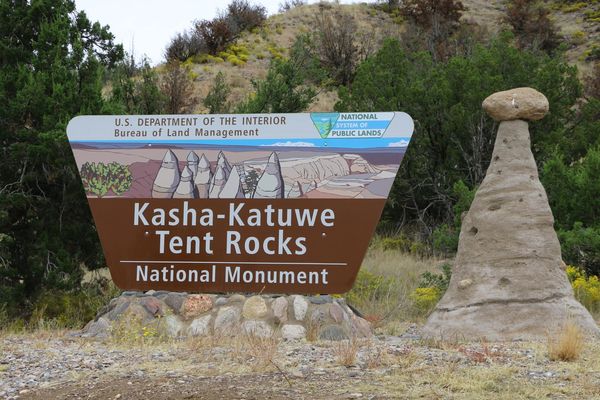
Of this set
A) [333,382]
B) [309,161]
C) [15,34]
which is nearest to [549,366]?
[333,382]

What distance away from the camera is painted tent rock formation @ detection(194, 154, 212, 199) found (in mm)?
8711

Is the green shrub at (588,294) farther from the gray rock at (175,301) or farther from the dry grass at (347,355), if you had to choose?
the gray rock at (175,301)

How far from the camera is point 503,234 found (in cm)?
859

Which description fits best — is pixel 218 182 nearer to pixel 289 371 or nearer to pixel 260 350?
pixel 260 350

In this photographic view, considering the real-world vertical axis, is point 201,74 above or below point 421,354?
above

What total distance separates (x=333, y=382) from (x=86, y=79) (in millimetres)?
7999

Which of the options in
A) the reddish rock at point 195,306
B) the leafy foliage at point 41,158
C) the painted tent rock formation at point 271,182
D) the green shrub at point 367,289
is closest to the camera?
the reddish rock at point 195,306

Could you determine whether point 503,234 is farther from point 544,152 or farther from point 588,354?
point 544,152

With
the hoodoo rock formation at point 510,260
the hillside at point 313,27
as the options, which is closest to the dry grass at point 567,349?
the hoodoo rock formation at point 510,260

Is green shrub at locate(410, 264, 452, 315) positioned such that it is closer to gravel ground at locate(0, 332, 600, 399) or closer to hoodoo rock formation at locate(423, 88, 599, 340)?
hoodoo rock formation at locate(423, 88, 599, 340)

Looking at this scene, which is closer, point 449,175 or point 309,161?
point 309,161

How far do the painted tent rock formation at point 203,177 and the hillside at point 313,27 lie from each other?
18777 mm

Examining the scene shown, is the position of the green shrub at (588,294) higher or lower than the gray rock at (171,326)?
lower

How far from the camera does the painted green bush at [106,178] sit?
8.85 metres
